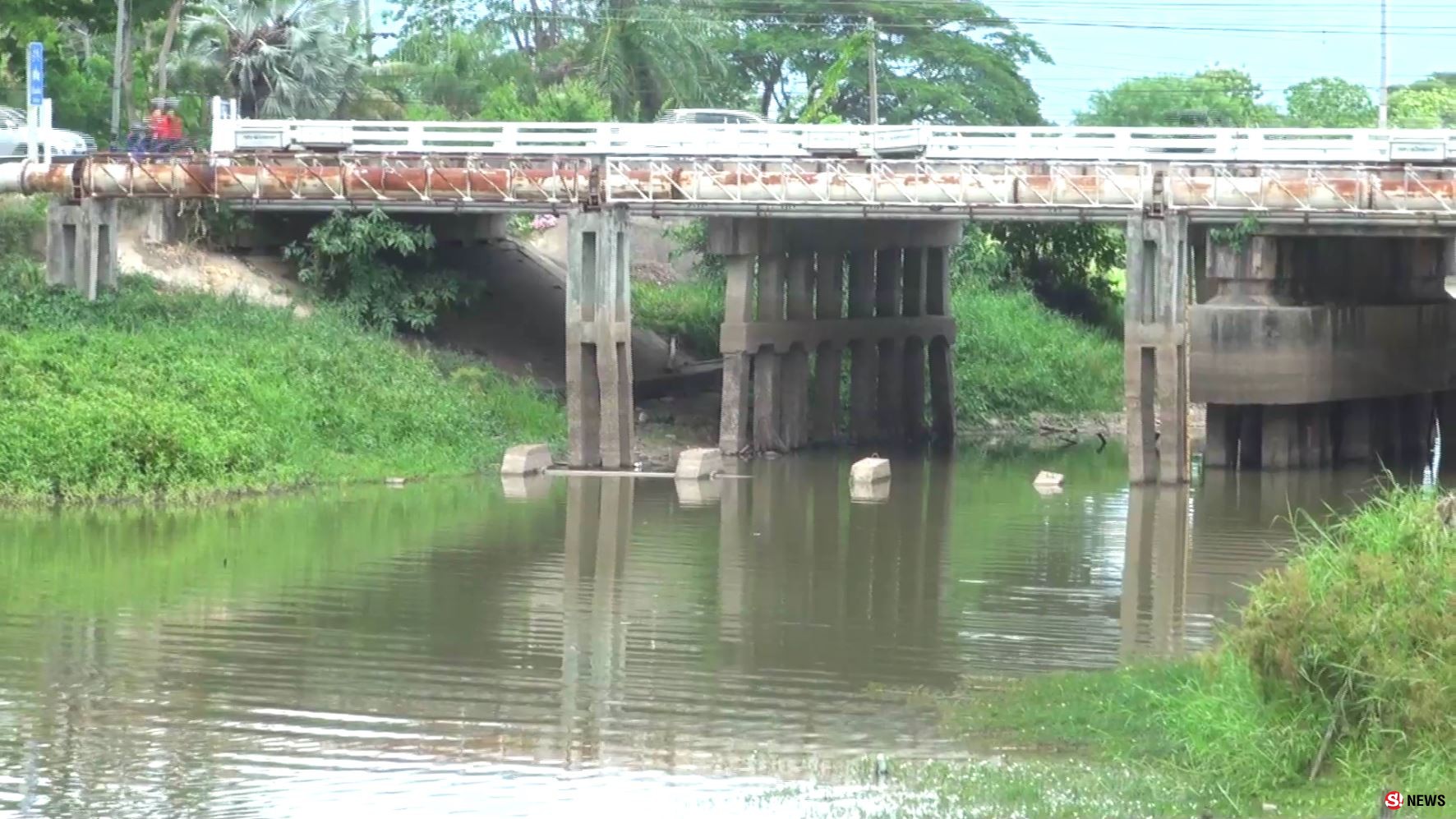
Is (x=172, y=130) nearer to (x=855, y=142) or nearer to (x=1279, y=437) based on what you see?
(x=855, y=142)

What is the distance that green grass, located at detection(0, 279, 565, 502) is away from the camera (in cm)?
3006

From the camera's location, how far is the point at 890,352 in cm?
4334

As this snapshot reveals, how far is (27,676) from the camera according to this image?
18.6 m

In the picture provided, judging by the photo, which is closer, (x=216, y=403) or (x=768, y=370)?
(x=216, y=403)

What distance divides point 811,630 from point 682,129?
17.5 meters

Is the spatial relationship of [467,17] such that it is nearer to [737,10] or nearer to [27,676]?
[737,10]

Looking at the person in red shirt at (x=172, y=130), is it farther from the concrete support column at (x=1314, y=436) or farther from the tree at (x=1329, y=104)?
the tree at (x=1329, y=104)

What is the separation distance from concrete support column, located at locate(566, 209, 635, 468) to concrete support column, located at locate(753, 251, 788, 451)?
10.3 ft

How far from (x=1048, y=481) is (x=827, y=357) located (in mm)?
6126

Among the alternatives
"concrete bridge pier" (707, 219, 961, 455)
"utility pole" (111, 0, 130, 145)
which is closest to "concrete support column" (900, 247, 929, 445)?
"concrete bridge pier" (707, 219, 961, 455)

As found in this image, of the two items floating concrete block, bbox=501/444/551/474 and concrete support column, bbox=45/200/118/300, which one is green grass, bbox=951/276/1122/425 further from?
concrete support column, bbox=45/200/118/300

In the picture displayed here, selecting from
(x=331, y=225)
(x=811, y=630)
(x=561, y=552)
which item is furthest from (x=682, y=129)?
(x=811, y=630)

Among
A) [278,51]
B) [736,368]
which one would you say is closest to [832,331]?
[736,368]

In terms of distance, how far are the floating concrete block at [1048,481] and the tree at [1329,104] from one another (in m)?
50.2
